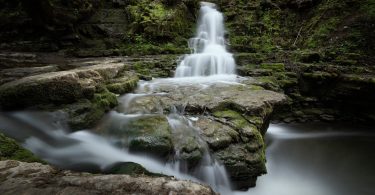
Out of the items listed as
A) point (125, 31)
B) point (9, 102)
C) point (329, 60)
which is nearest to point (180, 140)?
point (9, 102)

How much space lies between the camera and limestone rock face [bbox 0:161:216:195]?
2.38 m

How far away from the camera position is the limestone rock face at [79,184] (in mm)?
2381

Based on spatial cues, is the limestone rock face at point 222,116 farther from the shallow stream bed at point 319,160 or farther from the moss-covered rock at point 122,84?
the shallow stream bed at point 319,160

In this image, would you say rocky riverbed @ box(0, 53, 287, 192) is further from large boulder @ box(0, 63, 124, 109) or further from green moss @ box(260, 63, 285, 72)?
green moss @ box(260, 63, 285, 72)

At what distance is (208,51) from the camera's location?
39.8 feet

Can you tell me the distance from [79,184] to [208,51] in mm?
10157

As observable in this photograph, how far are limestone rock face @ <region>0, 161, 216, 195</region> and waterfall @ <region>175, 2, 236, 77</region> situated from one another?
715cm

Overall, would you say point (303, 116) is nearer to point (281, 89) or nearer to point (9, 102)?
point (281, 89)

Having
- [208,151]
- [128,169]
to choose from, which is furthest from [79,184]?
[208,151]

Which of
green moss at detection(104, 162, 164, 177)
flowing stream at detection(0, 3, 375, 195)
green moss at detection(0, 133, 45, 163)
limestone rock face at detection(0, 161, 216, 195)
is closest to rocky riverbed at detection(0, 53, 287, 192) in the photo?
flowing stream at detection(0, 3, 375, 195)

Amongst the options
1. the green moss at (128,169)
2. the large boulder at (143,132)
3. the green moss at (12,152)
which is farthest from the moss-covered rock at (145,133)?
the green moss at (12,152)

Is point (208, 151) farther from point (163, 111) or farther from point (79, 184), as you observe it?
point (79, 184)

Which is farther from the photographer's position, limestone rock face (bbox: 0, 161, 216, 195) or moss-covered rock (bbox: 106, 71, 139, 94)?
moss-covered rock (bbox: 106, 71, 139, 94)

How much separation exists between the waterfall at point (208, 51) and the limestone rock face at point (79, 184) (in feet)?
23.5
